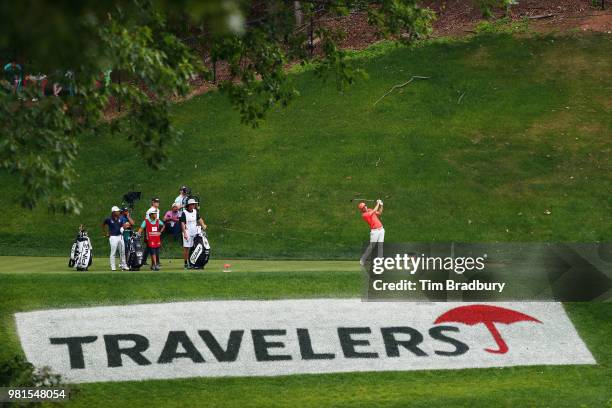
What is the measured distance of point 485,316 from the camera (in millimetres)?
22797

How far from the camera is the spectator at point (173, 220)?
3083 centimetres

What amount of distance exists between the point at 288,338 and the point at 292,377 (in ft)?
4.33

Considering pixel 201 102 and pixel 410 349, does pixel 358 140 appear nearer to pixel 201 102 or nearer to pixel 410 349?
pixel 201 102

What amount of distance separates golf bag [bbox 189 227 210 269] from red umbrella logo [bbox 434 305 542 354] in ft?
22.1

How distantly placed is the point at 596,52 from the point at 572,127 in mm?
5925

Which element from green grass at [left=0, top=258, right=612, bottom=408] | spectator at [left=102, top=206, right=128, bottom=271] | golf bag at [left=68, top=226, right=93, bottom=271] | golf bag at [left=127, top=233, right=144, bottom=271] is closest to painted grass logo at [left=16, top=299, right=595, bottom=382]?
green grass at [left=0, top=258, right=612, bottom=408]

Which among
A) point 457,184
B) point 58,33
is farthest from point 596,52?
point 58,33

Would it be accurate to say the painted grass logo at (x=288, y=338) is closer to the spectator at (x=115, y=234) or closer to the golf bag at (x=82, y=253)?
the spectator at (x=115, y=234)

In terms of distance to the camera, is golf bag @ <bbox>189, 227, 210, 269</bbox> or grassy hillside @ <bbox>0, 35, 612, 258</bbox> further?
grassy hillside @ <bbox>0, 35, 612, 258</bbox>

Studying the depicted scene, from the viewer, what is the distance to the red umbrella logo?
2258cm

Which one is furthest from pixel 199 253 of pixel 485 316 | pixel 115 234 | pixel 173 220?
pixel 485 316

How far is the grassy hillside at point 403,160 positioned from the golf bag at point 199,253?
7225mm

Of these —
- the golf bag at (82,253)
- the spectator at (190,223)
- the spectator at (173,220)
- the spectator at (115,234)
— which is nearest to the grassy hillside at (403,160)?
the spectator at (173,220)

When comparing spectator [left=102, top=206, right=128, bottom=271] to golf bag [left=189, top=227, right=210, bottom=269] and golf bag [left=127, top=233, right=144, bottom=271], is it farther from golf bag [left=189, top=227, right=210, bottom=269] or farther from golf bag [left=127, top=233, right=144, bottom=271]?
golf bag [left=189, top=227, right=210, bottom=269]
